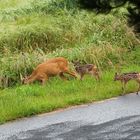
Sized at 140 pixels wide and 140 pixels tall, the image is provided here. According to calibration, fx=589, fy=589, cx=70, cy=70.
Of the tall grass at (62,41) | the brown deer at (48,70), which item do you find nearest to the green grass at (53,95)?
the brown deer at (48,70)

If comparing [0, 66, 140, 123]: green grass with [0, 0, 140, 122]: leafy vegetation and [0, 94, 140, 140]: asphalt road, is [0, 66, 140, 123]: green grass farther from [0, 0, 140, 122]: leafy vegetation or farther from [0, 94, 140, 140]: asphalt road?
[0, 94, 140, 140]: asphalt road

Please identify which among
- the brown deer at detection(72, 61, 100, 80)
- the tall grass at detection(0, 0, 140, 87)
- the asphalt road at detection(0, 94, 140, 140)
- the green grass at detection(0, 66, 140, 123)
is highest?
the tall grass at detection(0, 0, 140, 87)

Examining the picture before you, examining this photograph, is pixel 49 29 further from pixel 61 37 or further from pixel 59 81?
pixel 59 81

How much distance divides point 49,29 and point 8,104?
4967 millimetres

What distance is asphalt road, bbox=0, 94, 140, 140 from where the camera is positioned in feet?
27.8

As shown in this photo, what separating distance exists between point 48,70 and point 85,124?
11.0ft

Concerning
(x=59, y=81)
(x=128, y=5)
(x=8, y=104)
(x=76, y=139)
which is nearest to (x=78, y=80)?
(x=59, y=81)

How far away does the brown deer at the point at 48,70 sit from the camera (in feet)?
40.8

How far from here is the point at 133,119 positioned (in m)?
9.31

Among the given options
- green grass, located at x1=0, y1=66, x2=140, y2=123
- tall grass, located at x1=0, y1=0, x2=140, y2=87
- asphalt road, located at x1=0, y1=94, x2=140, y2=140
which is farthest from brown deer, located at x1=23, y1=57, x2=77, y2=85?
asphalt road, located at x1=0, y1=94, x2=140, y2=140

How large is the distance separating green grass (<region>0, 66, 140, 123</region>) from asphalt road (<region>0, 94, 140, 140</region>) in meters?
0.21

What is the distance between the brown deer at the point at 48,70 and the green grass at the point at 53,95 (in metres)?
0.14

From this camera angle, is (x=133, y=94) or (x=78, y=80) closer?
(x=133, y=94)

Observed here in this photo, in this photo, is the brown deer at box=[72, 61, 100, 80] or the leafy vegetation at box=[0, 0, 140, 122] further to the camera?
the brown deer at box=[72, 61, 100, 80]
